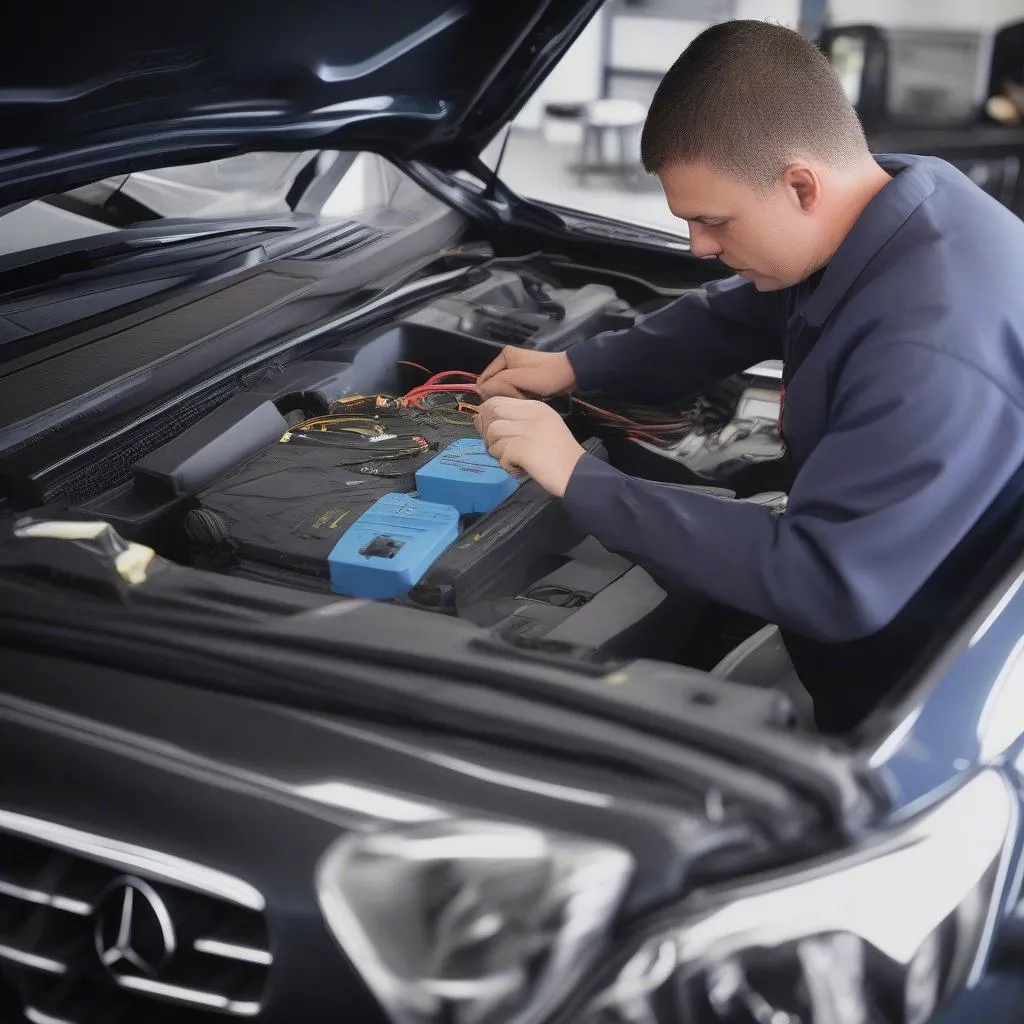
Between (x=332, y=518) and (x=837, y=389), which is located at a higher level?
(x=837, y=389)

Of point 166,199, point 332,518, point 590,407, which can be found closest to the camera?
point 332,518

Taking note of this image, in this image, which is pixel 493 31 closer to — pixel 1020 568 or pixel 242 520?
pixel 242 520

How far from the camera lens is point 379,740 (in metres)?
0.85

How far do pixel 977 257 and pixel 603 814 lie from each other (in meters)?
0.64

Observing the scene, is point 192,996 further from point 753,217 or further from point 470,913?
point 753,217

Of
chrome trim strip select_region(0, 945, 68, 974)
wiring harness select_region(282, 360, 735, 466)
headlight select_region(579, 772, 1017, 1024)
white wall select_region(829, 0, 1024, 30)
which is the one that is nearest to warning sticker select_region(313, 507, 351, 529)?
wiring harness select_region(282, 360, 735, 466)

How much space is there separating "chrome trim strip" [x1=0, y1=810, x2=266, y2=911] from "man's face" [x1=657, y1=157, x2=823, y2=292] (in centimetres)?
76

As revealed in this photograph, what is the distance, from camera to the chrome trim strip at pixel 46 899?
35.2 inches

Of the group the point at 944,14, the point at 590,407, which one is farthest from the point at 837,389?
the point at 944,14

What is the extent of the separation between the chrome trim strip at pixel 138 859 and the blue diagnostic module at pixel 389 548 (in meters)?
0.34

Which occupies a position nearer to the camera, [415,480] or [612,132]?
[415,480]

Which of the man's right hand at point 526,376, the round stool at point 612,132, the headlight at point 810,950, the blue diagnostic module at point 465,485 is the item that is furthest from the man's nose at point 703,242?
the round stool at point 612,132

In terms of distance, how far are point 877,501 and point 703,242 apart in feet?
1.17

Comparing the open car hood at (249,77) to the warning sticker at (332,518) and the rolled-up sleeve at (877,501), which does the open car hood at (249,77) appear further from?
the rolled-up sleeve at (877,501)
